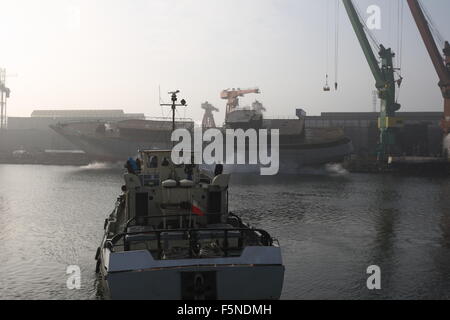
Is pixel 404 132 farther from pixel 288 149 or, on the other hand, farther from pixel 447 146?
pixel 288 149

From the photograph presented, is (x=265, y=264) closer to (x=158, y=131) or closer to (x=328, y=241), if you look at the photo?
(x=328, y=241)

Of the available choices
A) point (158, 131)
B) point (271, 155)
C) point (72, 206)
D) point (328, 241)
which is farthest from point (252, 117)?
point (328, 241)

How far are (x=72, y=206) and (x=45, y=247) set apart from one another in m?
18.2

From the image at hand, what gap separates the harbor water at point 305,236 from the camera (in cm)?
2106

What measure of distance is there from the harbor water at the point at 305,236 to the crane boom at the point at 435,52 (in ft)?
156

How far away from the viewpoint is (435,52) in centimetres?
9938

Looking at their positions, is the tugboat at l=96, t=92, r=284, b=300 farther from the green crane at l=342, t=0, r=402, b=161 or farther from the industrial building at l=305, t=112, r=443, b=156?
the industrial building at l=305, t=112, r=443, b=156
